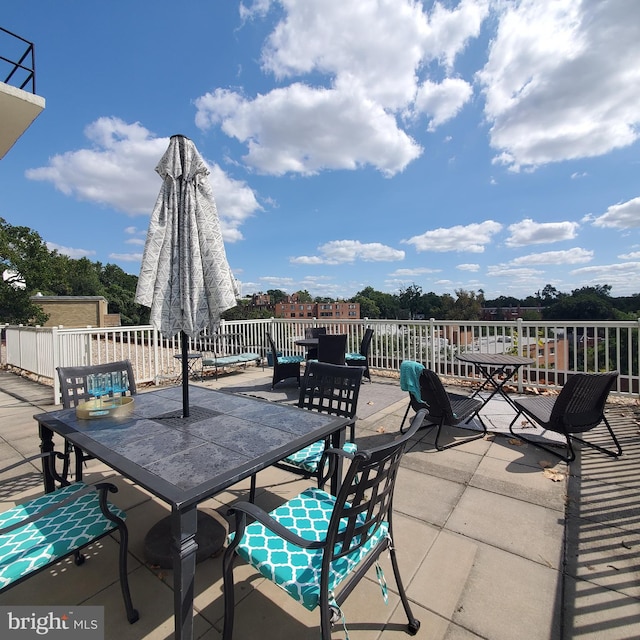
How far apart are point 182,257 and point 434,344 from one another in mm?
5099

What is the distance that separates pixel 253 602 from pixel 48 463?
142 cm

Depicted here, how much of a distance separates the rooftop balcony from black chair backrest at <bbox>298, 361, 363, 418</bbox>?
5922 mm

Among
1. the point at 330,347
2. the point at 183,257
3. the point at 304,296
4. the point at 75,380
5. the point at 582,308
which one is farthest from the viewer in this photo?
the point at 304,296

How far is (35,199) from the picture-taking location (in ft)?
48.7

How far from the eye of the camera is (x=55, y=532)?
1.33m

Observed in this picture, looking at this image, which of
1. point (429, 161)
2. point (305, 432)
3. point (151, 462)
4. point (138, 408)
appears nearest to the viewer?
point (151, 462)

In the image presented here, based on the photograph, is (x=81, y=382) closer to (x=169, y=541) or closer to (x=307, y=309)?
(x=169, y=541)

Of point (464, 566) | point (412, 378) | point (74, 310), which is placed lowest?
point (464, 566)

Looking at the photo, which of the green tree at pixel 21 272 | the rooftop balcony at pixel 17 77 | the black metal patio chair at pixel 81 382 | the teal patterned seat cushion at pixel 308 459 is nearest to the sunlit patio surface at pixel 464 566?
the teal patterned seat cushion at pixel 308 459

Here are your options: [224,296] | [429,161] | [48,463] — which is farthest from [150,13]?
[429,161]

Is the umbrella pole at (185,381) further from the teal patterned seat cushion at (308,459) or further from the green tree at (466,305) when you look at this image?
the green tree at (466,305)

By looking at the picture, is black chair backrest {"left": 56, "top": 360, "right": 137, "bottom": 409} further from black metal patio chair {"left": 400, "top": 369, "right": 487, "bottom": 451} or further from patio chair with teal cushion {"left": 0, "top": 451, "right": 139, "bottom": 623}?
black metal patio chair {"left": 400, "top": 369, "right": 487, "bottom": 451}

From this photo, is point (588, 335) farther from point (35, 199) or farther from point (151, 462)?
point (35, 199)

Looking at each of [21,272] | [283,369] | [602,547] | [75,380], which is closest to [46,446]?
[75,380]
